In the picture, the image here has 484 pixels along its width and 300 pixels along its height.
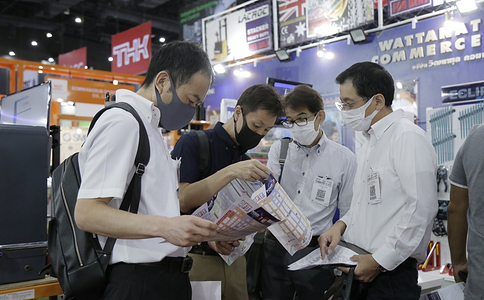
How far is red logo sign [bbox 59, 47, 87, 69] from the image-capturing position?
13.7m

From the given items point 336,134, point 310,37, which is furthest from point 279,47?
point 336,134

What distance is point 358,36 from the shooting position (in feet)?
19.4

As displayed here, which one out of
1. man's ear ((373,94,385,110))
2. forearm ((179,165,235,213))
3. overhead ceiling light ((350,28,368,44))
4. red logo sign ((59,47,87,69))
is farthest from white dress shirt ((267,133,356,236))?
red logo sign ((59,47,87,69))

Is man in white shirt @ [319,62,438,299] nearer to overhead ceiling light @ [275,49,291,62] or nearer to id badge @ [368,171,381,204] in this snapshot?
id badge @ [368,171,381,204]

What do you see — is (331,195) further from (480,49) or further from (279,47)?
(279,47)

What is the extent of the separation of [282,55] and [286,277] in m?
4.97

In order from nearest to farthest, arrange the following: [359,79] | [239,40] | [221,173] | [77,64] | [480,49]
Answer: [221,173]
[359,79]
[480,49]
[239,40]
[77,64]

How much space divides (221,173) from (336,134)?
4.53 metres

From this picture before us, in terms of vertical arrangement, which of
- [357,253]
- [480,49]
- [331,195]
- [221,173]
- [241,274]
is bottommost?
[241,274]

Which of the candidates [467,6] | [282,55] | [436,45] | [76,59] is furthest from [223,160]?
[76,59]

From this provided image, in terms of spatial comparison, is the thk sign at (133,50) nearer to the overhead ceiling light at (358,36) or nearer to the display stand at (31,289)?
the overhead ceiling light at (358,36)

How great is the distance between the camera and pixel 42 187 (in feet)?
6.68

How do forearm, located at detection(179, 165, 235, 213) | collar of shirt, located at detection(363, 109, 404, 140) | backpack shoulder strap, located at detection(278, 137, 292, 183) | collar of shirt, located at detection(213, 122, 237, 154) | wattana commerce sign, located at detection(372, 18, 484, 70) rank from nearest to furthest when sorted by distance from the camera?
forearm, located at detection(179, 165, 235, 213) → collar of shirt, located at detection(363, 109, 404, 140) → collar of shirt, located at detection(213, 122, 237, 154) → backpack shoulder strap, located at detection(278, 137, 292, 183) → wattana commerce sign, located at detection(372, 18, 484, 70)

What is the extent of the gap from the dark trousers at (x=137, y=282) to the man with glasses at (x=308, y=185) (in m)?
1.43
